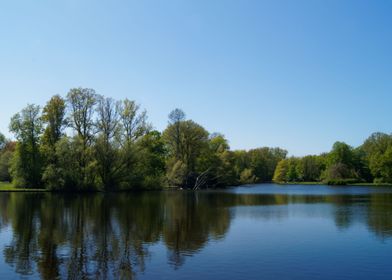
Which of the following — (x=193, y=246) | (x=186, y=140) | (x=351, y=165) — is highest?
(x=186, y=140)

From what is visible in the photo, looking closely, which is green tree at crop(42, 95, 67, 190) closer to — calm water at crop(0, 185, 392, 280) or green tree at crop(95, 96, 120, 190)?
green tree at crop(95, 96, 120, 190)

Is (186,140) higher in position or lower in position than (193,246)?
higher

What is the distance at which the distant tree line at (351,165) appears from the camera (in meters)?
126

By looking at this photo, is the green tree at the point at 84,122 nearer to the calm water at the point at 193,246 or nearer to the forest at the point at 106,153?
the forest at the point at 106,153

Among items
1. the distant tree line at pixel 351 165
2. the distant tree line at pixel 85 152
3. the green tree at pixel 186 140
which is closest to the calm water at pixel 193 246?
the distant tree line at pixel 85 152

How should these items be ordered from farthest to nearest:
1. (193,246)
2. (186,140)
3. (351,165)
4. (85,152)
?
(351,165) < (186,140) < (85,152) < (193,246)

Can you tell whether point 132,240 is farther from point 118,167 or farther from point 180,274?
point 118,167

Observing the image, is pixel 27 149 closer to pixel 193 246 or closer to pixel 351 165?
pixel 193 246

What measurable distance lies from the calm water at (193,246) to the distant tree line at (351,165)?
9474 centimetres

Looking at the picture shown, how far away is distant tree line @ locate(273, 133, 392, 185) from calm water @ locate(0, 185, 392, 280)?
94.7 metres

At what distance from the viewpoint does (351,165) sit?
14200cm

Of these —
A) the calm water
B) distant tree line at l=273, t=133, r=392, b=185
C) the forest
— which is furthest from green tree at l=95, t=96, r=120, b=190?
distant tree line at l=273, t=133, r=392, b=185

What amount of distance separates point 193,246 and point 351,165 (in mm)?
130025

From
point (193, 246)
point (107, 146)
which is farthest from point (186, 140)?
point (193, 246)
